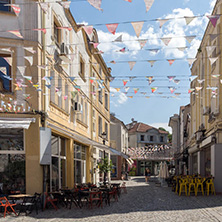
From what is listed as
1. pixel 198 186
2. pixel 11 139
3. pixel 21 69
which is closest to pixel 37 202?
pixel 11 139

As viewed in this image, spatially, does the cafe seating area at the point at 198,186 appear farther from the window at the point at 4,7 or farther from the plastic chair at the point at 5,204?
the window at the point at 4,7

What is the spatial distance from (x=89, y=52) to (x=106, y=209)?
13279mm

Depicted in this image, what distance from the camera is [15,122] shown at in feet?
38.9

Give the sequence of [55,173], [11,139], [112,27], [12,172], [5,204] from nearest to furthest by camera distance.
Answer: [112,27] → [5,204] → [12,172] → [11,139] → [55,173]

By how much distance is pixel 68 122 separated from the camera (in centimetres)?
1720

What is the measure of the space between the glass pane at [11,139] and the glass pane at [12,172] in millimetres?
299

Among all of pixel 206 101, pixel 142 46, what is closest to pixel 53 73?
pixel 142 46

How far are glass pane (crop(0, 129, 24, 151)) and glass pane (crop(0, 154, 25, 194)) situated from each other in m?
0.30

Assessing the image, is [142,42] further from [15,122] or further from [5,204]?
[5,204]

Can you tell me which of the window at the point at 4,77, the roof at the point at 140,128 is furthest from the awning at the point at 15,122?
the roof at the point at 140,128

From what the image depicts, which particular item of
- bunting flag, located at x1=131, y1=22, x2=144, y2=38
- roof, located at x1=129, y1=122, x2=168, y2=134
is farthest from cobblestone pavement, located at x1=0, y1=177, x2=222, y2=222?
roof, located at x1=129, y1=122, x2=168, y2=134

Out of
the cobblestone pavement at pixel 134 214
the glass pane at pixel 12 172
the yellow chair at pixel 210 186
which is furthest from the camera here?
the yellow chair at pixel 210 186

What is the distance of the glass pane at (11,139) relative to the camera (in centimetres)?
1264

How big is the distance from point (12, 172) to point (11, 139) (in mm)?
1228
